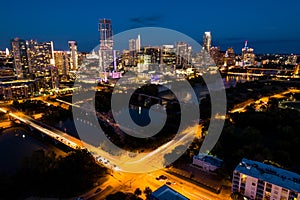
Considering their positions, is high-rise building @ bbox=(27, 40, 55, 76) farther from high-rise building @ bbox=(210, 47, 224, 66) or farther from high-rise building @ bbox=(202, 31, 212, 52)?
high-rise building @ bbox=(202, 31, 212, 52)

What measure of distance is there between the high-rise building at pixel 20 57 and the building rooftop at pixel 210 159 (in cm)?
1309

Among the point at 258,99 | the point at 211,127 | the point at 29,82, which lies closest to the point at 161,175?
the point at 211,127

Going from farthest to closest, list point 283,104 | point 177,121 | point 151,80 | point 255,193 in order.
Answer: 1. point 151,80
2. point 283,104
3. point 177,121
4. point 255,193

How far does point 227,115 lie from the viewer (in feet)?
21.0

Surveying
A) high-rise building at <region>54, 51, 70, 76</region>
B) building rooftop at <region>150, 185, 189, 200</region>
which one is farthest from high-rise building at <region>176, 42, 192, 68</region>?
building rooftop at <region>150, 185, 189, 200</region>

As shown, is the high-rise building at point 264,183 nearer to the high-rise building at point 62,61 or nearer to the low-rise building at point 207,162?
the low-rise building at point 207,162

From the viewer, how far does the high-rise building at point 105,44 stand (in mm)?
17469

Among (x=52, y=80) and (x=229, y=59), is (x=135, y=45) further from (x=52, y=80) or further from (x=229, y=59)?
(x=52, y=80)

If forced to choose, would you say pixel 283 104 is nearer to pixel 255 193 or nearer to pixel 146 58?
pixel 255 193

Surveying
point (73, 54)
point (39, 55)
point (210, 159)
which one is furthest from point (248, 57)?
point (210, 159)

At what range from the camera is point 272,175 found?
2.82 m

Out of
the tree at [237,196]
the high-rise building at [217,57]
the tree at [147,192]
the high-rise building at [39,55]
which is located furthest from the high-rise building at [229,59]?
the tree at [147,192]

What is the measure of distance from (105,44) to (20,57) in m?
6.55

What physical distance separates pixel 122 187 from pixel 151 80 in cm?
991
